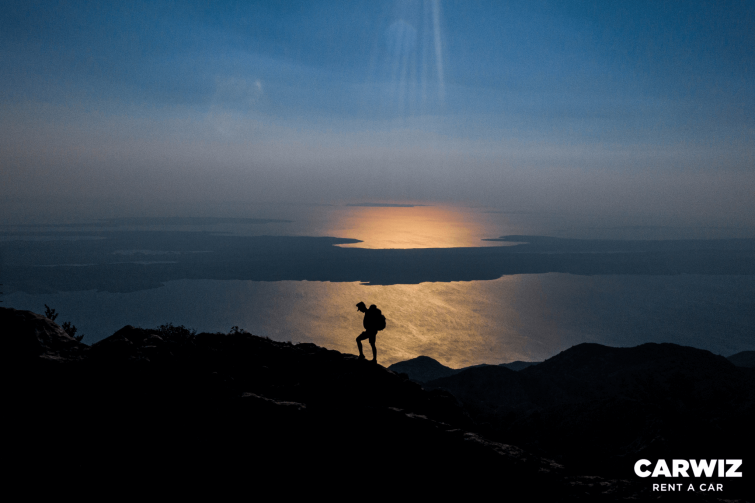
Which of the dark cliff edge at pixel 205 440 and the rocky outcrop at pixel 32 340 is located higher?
the rocky outcrop at pixel 32 340

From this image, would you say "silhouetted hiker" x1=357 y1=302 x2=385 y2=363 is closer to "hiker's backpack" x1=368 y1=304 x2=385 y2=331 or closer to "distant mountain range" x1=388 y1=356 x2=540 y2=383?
"hiker's backpack" x1=368 y1=304 x2=385 y2=331

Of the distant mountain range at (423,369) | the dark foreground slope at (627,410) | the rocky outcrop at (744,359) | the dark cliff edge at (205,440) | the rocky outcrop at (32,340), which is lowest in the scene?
the distant mountain range at (423,369)

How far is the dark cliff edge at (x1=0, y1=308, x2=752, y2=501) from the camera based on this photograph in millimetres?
7887

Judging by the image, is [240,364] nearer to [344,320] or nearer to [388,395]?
[388,395]

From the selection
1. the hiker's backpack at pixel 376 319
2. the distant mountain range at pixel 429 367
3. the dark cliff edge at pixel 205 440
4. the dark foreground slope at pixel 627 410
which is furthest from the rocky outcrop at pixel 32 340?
the distant mountain range at pixel 429 367

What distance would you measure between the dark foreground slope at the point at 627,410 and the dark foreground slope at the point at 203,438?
4.26 meters

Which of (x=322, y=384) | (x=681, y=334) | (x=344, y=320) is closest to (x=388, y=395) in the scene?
(x=322, y=384)

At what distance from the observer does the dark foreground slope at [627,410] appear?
21.0 meters

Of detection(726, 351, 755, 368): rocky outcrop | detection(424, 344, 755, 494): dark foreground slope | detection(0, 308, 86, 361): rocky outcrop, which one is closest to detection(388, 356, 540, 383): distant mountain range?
detection(424, 344, 755, 494): dark foreground slope

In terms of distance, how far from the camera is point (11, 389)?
322 inches

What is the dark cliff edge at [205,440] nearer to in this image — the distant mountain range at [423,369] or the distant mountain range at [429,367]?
the distant mountain range at [429,367]

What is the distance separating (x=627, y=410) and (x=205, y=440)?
2643cm

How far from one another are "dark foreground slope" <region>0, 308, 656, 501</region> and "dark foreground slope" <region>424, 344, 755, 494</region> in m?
4.26

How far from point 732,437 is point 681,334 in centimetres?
17855
